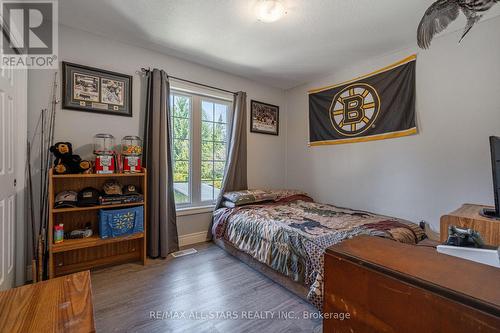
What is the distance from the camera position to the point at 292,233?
2.02 metres

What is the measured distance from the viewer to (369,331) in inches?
25.7

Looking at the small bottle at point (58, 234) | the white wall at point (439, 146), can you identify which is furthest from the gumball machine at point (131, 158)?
the white wall at point (439, 146)

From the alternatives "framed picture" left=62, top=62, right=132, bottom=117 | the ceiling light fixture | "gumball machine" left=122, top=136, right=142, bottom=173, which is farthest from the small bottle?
the ceiling light fixture

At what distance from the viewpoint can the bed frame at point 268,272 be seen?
1866 mm

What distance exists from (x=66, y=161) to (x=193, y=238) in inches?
68.6

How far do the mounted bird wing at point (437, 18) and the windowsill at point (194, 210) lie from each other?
113 inches

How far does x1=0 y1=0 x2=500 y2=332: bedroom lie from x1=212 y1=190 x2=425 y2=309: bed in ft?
0.07

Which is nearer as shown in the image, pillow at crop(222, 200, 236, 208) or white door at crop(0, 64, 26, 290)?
white door at crop(0, 64, 26, 290)

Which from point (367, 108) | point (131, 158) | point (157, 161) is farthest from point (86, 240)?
point (367, 108)

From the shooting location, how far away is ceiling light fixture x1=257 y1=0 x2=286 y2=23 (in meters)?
1.86

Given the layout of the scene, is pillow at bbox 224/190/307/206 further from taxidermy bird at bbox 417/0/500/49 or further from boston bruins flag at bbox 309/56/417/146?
taxidermy bird at bbox 417/0/500/49

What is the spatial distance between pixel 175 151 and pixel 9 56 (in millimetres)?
1697

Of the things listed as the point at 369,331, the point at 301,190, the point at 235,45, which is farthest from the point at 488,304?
the point at 301,190

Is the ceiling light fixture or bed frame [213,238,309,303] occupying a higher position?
the ceiling light fixture
